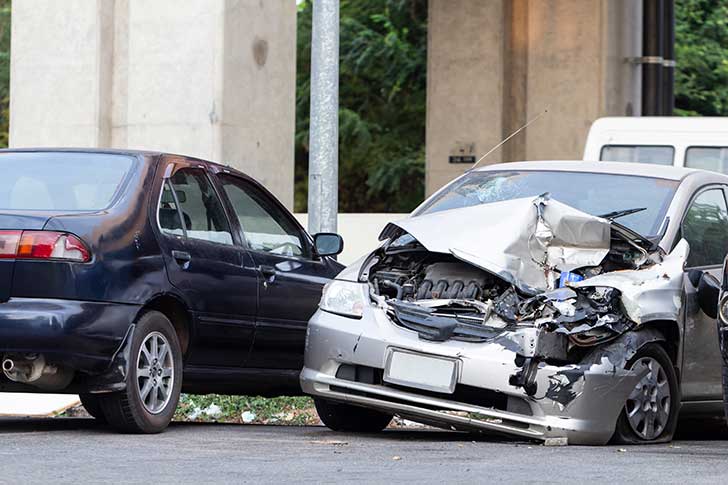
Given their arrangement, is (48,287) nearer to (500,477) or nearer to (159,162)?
(159,162)

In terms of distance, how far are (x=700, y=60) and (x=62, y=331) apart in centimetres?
3252

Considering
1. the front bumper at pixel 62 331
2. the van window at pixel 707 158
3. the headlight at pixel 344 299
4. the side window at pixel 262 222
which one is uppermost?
the van window at pixel 707 158

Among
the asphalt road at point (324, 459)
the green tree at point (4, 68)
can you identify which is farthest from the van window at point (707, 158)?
the green tree at point (4, 68)

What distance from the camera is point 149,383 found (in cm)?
816

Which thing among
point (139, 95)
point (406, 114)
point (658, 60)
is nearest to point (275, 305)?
point (139, 95)

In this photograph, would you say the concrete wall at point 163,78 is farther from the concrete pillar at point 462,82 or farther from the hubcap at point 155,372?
the concrete pillar at point 462,82

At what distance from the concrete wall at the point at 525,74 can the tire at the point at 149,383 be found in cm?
1757

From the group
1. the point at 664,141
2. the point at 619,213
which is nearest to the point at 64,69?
the point at 664,141

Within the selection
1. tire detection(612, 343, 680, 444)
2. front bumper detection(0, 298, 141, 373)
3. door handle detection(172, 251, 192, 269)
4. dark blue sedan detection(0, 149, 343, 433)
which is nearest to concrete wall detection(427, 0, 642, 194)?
dark blue sedan detection(0, 149, 343, 433)

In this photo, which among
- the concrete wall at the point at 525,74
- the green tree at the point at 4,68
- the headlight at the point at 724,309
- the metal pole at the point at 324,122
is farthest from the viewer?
the green tree at the point at 4,68

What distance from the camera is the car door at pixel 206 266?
850cm

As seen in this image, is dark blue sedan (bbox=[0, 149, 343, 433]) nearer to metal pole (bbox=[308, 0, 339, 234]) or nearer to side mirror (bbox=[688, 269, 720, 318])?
metal pole (bbox=[308, 0, 339, 234])

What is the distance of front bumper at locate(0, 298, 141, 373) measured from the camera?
7.65 metres

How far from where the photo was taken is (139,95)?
52.0 ft
